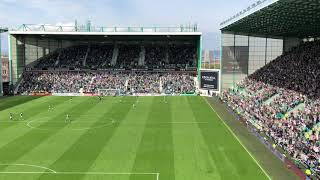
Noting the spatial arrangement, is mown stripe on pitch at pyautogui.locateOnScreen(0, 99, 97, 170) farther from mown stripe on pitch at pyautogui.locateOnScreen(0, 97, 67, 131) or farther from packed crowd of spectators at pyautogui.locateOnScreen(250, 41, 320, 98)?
packed crowd of spectators at pyautogui.locateOnScreen(250, 41, 320, 98)

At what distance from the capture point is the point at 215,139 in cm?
3722

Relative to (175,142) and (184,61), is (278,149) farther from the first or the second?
(184,61)

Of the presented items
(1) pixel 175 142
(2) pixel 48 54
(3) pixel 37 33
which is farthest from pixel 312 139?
(2) pixel 48 54

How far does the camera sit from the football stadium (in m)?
29.3

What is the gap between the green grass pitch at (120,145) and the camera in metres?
27.5

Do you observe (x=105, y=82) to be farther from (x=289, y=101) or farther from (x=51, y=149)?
(x=51, y=149)

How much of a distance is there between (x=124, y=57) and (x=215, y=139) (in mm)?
52267

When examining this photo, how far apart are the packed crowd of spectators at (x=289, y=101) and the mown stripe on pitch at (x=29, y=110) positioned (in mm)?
25804

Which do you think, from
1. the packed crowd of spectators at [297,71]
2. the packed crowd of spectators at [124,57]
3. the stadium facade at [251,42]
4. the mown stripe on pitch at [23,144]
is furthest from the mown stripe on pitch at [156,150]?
the packed crowd of spectators at [124,57]

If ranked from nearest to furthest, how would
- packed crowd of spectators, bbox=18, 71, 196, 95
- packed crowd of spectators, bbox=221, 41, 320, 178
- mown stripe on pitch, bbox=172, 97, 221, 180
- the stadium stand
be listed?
mown stripe on pitch, bbox=172, 97, 221, 180 < packed crowd of spectators, bbox=221, 41, 320, 178 < packed crowd of spectators, bbox=18, 71, 196, 95 < the stadium stand

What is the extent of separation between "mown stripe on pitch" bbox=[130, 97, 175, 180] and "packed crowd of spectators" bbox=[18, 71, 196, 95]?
26.8 m

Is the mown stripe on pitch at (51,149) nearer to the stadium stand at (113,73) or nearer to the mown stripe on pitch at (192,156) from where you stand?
the mown stripe on pitch at (192,156)

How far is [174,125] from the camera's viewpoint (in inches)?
1716

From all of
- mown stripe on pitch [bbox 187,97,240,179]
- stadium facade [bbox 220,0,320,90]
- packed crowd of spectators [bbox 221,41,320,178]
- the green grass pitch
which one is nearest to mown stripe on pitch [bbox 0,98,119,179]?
the green grass pitch
